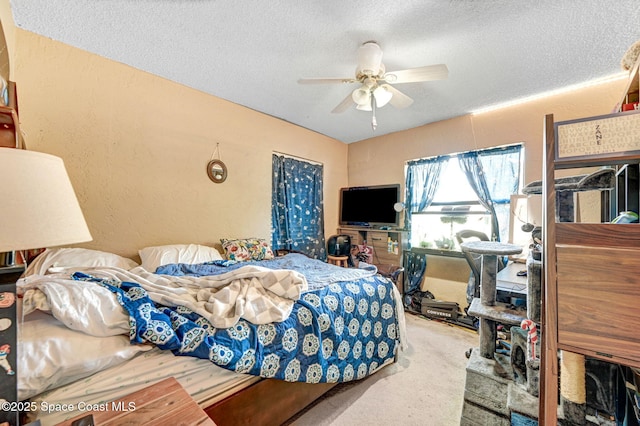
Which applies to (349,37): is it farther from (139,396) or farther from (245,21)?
(139,396)

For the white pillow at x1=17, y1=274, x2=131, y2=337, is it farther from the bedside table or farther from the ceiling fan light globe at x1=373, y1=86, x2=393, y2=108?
the ceiling fan light globe at x1=373, y1=86, x2=393, y2=108

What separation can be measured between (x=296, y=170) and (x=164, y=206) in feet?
6.05

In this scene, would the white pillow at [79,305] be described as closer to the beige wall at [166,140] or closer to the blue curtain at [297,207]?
the beige wall at [166,140]

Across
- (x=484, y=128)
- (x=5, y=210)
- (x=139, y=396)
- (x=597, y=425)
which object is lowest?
(x=597, y=425)

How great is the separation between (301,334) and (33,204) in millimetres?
1265

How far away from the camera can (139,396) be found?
2.72ft

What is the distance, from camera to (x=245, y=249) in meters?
2.84

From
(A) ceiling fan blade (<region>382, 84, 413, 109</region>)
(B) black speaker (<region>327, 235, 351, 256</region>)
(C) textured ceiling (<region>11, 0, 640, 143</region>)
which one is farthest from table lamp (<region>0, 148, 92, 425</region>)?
(B) black speaker (<region>327, 235, 351, 256</region>)

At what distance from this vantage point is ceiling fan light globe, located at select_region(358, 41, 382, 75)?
1787 millimetres

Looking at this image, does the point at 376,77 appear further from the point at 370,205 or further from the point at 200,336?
the point at 370,205

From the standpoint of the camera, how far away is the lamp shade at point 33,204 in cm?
55

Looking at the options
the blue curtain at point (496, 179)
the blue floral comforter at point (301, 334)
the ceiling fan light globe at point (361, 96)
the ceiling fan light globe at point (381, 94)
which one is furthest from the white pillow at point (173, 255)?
the blue curtain at point (496, 179)

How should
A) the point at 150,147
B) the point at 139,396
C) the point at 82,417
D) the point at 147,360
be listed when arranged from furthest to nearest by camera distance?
the point at 150,147 < the point at 147,360 < the point at 139,396 < the point at 82,417

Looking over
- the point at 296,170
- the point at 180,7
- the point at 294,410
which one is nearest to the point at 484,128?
the point at 296,170
